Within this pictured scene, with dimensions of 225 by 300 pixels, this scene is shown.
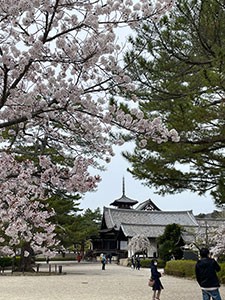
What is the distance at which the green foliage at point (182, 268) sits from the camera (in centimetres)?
1600

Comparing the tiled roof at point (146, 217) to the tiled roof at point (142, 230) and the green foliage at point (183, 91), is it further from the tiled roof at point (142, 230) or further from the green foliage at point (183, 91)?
the green foliage at point (183, 91)

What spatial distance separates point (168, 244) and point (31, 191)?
59.5ft

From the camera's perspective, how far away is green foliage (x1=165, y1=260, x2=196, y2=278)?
1600 centimetres

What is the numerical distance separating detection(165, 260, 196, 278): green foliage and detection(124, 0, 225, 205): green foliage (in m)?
8.05

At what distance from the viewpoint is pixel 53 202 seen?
1816cm

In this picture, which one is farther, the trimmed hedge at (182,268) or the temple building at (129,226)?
the temple building at (129,226)

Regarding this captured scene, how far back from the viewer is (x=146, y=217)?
36719 mm

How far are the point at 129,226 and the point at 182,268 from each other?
53.6 ft

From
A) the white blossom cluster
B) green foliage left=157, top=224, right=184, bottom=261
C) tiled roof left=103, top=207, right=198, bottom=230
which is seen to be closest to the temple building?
tiled roof left=103, top=207, right=198, bottom=230

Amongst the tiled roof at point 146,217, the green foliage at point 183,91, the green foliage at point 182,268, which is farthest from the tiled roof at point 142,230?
the green foliage at point 183,91

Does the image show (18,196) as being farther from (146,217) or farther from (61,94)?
(146,217)

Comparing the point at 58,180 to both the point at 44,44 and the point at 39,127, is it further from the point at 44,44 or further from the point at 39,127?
the point at 44,44

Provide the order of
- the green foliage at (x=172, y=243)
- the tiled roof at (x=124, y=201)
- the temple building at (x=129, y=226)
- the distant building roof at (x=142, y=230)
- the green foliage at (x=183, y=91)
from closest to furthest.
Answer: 1. the green foliage at (x=183, y=91)
2. the green foliage at (x=172, y=243)
3. the distant building roof at (x=142, y=230)
4. the temple building at (x=129, y=226)
5. the tiled roof at (x=124, y=201)

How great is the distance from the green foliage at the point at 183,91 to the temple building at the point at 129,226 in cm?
2332
